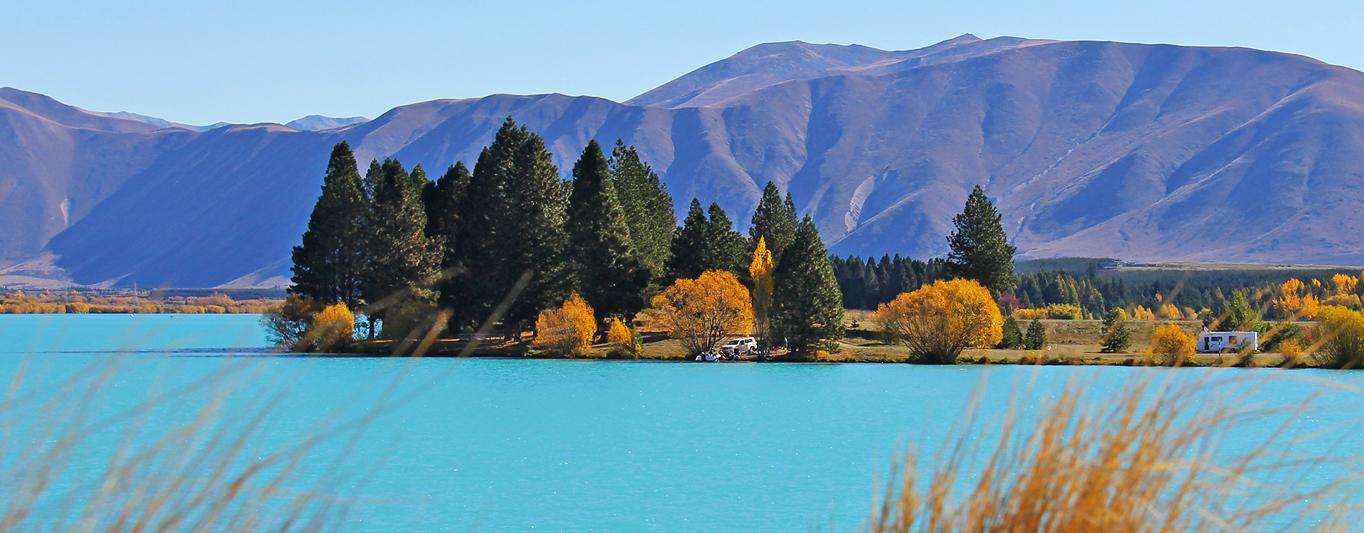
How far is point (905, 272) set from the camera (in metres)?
132

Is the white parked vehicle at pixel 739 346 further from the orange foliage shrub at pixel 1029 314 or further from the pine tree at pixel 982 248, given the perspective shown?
the orange foliage shrub at pixel 1029 314

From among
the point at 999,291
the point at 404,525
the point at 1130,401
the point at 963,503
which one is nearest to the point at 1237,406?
the point at 1130,401

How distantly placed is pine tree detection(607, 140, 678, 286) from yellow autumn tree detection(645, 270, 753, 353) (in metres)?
5.46

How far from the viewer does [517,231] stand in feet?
268

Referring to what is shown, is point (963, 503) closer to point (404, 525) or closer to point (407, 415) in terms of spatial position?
point (404, 525)

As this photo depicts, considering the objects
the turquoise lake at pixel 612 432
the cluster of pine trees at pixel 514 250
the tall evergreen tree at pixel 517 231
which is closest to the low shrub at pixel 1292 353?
the turquoise lake at pixel 612 432

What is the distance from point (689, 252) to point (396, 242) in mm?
16125

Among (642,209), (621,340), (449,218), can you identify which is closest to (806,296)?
(621,340)

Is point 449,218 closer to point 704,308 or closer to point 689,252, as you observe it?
point 689,252

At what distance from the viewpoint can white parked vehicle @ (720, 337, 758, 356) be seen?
277 ft

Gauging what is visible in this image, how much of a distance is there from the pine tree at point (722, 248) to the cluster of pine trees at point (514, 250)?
0.11 metres

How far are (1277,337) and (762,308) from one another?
83.0 ft

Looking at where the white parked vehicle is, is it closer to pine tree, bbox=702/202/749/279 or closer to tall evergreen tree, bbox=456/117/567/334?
pine tree, bbox=702/202/749/279

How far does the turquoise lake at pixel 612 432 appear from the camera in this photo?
83.7ft
